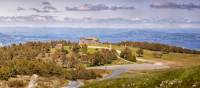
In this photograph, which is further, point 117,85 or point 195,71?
point 117,85

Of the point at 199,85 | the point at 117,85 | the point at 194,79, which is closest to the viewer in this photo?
the point at 199,85

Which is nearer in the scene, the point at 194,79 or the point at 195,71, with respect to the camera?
the point at 194,79

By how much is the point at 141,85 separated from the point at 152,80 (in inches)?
65.1

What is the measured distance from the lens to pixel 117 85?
233 ft

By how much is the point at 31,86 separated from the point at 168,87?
29082 mm

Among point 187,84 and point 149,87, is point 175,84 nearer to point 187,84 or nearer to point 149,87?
point 187,84

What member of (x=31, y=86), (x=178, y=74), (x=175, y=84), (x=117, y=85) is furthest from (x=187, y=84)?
(x=31, y=86)

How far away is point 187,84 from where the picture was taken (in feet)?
174

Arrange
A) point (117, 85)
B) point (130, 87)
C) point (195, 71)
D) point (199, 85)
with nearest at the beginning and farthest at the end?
1. point (199, 85)
2. point (195, 71)
3. point (130, 87)
4. point (117, 85)

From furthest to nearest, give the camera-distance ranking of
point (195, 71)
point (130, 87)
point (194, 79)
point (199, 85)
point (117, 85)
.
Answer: point (117, 85)
point (130, 87)
point (195, 71)
point (194, 79)
point (199, 85)

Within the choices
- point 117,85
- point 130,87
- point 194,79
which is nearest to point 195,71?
point 194,79

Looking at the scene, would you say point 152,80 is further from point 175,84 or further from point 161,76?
point 175,84

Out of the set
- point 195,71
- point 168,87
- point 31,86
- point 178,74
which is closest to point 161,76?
point 178,74

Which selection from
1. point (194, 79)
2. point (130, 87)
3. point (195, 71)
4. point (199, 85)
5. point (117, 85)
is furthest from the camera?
point (117, 85)
